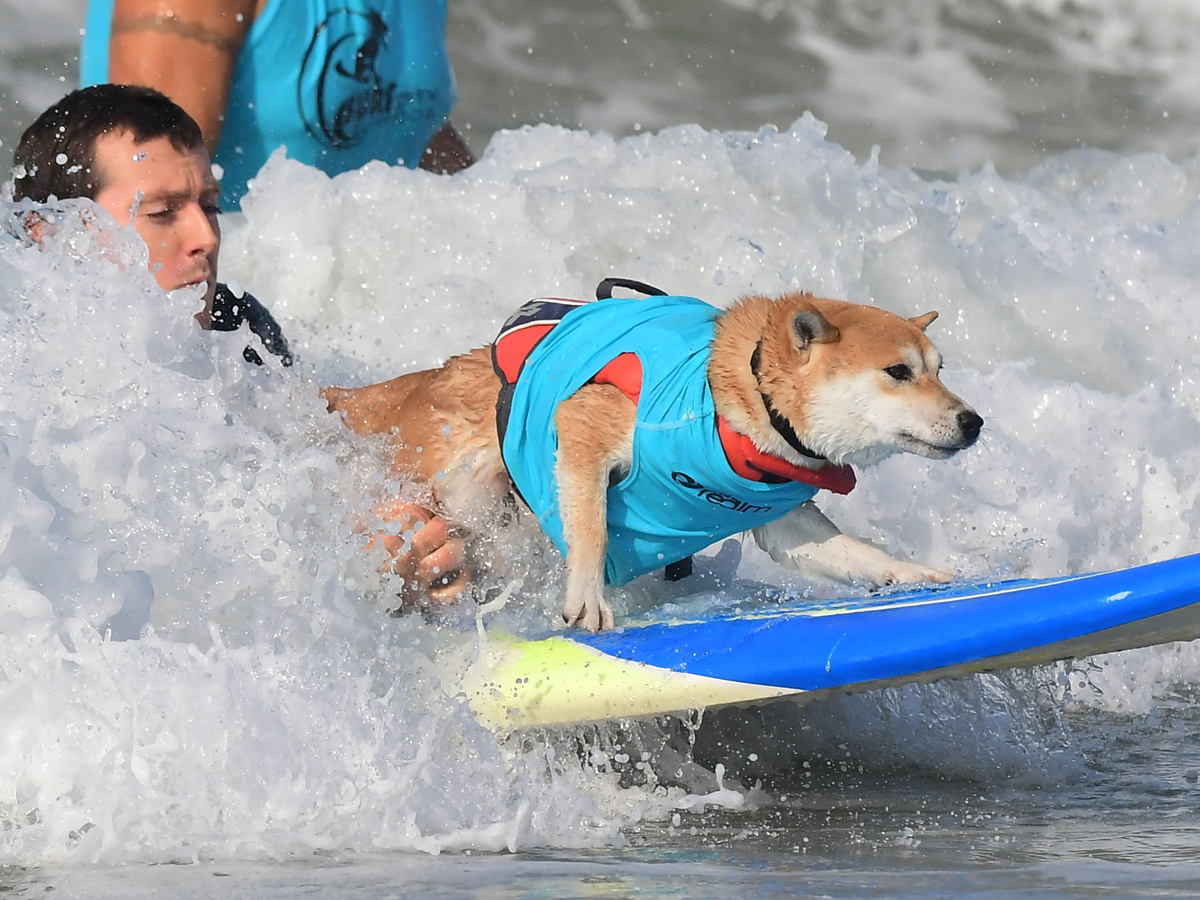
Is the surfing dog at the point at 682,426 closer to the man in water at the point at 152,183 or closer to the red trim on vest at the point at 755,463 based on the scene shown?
the red trim on vest at the point at 755,463

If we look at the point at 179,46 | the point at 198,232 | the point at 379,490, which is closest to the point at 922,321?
the point at 379,490

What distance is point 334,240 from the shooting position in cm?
676

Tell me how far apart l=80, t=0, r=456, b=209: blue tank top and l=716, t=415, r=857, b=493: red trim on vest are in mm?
2964

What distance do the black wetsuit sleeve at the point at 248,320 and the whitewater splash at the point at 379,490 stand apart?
0.76 ft

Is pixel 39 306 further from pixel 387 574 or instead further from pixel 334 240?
pixel 334 240

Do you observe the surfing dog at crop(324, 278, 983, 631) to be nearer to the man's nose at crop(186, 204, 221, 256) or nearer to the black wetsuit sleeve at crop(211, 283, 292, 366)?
the black wetsuit sleeve at crop(211, 283, 292, 366)

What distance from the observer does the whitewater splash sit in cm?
280

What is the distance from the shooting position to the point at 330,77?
5695mm

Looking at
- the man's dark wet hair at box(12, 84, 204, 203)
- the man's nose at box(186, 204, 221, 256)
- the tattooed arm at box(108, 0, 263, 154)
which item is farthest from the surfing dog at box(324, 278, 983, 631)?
the tattooed arm at box(108, 0, 263, 154)

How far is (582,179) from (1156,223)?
3.65 meters

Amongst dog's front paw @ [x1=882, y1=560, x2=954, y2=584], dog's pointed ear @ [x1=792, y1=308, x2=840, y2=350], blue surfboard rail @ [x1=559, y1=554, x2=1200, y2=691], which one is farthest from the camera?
dog's front paw @ [x1=882, y1=560, x2=954, y2=584]

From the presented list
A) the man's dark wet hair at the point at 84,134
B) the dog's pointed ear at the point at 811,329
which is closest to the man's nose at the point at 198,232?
the man's dark wet hair at the point at 84,134

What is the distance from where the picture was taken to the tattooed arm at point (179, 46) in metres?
5.27

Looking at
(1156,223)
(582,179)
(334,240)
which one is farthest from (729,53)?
(334,240)
